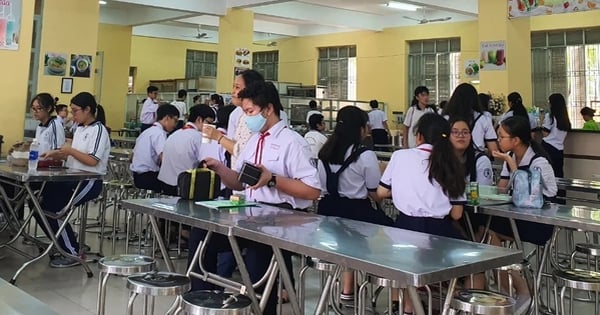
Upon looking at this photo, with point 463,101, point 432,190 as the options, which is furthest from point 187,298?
point 463,101

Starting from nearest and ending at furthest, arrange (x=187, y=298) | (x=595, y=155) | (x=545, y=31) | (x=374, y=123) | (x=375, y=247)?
1. (x=375, y=247)
2. (x=187, y=298)
3. (x=595, y=155)
4. (x=374, y=123)
5. (x=545, y=31)

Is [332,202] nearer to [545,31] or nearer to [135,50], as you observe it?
[545,31]

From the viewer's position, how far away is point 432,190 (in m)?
2.68

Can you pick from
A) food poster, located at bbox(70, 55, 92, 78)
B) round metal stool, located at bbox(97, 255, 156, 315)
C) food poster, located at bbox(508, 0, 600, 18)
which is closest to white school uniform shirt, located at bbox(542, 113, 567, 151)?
food poster, located at bbox(508, 0, 600, 18)

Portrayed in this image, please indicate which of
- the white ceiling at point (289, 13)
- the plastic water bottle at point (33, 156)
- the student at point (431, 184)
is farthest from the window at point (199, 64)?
the student at point (431, 184)

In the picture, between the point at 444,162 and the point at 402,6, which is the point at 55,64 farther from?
the point at 402,6

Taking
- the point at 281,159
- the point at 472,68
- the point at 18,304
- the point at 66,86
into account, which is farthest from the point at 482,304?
the point at 472,68

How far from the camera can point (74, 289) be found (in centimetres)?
378

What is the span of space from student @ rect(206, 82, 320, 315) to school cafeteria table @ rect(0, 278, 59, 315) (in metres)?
1.26

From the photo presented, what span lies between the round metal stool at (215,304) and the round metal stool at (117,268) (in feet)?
1.64

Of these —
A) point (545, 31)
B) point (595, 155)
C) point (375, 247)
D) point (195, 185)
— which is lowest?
point (375, 247)

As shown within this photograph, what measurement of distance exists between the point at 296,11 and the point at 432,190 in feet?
33.8

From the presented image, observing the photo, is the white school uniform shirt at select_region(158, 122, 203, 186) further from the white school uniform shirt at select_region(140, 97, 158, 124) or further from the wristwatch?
the white school uniform shirt at select_region(140, 97, 158, 124)

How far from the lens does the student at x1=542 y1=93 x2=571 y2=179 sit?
21.0 feet
